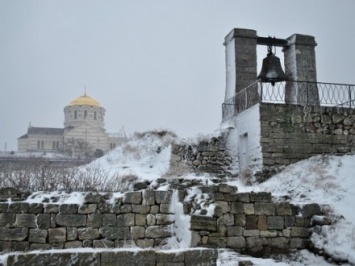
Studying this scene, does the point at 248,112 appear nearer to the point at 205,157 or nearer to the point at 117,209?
the point at 205,157

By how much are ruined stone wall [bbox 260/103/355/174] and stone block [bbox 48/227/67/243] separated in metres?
6.58

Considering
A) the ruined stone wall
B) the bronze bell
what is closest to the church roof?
the bronze bell

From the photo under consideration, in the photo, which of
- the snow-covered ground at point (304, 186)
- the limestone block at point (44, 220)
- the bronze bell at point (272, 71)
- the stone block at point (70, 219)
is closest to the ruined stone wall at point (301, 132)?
the snow-covered ground at point (304, 186)

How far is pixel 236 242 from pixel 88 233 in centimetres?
291

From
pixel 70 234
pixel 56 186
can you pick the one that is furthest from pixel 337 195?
pixel 56 186

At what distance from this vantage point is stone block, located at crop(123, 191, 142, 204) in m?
8.15

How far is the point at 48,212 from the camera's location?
773 centimetres

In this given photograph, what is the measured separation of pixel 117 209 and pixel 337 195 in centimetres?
503

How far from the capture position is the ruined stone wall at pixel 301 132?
1250 centimetres

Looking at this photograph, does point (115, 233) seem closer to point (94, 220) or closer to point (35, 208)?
point (94, 220)

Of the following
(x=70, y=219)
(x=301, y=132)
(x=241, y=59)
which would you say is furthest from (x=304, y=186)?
(x=70, y=219)

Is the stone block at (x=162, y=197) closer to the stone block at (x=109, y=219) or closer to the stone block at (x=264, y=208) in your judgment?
the stone block at (x=109, y=219)

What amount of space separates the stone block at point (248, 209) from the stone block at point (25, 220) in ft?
13.5

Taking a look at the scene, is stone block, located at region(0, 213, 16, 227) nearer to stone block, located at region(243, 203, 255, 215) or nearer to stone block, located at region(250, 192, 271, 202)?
stone block, located at region(243, 203, 255, 215)
